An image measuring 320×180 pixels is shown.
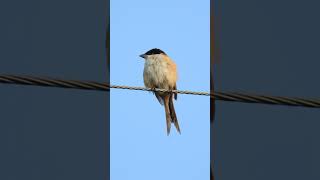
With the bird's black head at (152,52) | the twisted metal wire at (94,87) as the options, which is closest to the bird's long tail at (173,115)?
the bird's black head at (152,52)

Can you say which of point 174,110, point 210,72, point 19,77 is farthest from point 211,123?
point 174,110

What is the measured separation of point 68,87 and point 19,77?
0.34 meters

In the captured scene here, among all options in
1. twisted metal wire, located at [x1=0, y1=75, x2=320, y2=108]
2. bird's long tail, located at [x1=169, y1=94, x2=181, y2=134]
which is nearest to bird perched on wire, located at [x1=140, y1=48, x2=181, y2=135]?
bird's long tail, located at [x1=169, y1=94, x2=181, y2=134]

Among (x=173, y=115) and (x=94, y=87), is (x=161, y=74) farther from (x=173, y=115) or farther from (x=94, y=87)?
(x=94, y=87)

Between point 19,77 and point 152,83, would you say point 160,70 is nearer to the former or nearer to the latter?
point 152,83

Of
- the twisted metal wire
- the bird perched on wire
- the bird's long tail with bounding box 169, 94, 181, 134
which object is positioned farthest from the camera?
the bird perched on wire

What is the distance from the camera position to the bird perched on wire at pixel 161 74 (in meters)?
9.70

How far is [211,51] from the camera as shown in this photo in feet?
20.2

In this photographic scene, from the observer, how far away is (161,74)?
31.9ft

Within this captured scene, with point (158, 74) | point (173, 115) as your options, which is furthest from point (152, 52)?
point (173, 115)

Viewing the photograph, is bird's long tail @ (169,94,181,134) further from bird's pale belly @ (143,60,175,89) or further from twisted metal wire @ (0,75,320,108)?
twisted metal wire @ (0,75,320,108)

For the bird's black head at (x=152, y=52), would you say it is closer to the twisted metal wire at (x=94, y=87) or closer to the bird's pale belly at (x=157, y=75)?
the bird's pale belly at (x=157, y=75)

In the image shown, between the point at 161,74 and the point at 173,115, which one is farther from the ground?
the point at 161,74

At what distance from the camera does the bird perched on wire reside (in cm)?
970
